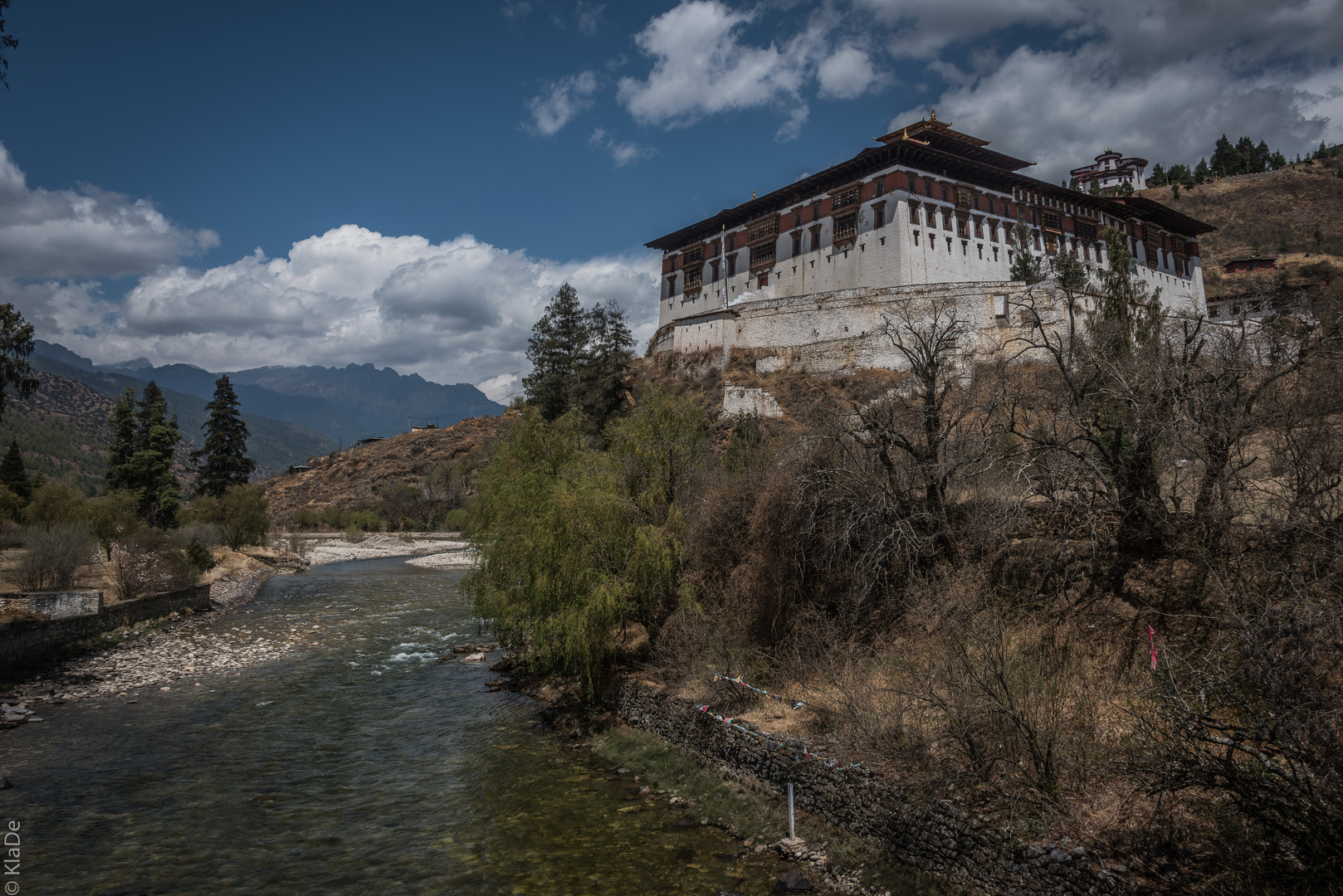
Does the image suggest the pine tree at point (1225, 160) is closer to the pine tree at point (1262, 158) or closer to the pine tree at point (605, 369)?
the pine tree at point (1262, 158)

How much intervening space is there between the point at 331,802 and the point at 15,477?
46.6 metres

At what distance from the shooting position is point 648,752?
14039mm

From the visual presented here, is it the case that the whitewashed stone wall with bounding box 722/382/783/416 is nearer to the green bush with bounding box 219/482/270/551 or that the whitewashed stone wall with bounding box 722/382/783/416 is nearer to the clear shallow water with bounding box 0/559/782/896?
the clear shallow water with bounding box 0/559/782/896

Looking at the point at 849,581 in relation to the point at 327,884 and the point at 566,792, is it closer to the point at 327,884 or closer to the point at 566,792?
the point at 566,792

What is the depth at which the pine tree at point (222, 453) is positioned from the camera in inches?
2078

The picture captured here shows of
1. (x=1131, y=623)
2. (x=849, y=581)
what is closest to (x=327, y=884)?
(x=849, y=581)

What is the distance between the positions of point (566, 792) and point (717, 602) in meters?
5.63

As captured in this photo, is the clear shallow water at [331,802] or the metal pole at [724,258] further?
the metal pole at [724,258]

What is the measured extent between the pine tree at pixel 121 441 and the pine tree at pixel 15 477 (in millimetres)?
3900

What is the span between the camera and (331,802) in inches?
475

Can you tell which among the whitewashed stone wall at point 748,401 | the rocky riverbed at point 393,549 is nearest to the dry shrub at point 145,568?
the rocky riverbed at point 393,549

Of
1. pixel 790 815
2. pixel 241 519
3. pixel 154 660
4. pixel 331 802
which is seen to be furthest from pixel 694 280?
pixel 790 815

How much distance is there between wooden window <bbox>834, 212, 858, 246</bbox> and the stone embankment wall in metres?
41.2

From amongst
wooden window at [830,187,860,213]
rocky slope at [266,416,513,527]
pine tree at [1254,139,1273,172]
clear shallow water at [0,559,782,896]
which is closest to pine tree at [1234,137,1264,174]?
pine tree at [1254,139,1273,172]
